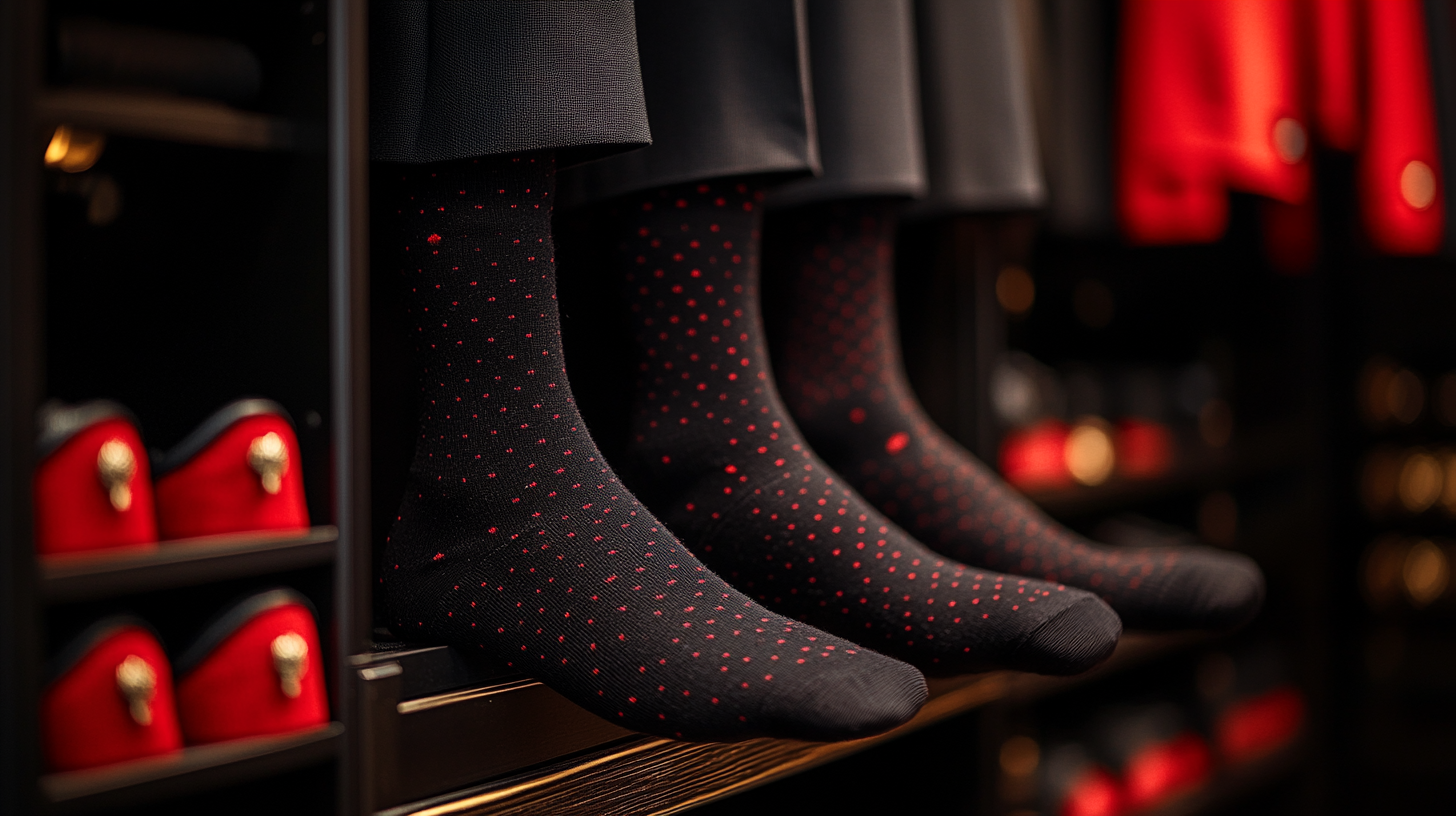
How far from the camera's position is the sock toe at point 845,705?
16.5 inches

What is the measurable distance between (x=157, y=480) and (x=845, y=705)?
0.29 meters

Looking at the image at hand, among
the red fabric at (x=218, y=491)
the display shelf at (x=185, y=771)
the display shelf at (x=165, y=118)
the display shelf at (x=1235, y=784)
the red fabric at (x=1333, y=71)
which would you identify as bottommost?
the display shelf at (x=1235, y=784)

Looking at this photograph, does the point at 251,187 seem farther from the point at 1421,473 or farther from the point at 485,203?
the point at 1421,473

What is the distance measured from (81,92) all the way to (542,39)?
0.19 m

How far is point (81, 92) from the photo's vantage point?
404 millimetres

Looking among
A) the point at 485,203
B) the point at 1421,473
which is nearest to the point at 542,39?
the point at 485,203

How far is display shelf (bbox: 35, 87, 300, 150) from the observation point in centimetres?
39

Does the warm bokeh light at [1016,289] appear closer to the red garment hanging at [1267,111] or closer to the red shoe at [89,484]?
the red garment hanging at [1267,111]

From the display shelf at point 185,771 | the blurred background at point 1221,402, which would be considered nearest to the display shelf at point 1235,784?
the blurred background at point 1221,402

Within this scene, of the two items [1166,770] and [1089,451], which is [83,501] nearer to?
[1089,451]

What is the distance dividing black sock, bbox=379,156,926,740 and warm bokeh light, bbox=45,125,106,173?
0.46 feet

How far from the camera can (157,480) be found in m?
0.43

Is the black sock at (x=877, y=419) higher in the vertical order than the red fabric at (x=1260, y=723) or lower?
higher

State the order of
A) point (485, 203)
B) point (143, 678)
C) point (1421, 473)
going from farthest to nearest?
point (1421, 473) → point (485, 203) → point (143, 678)
